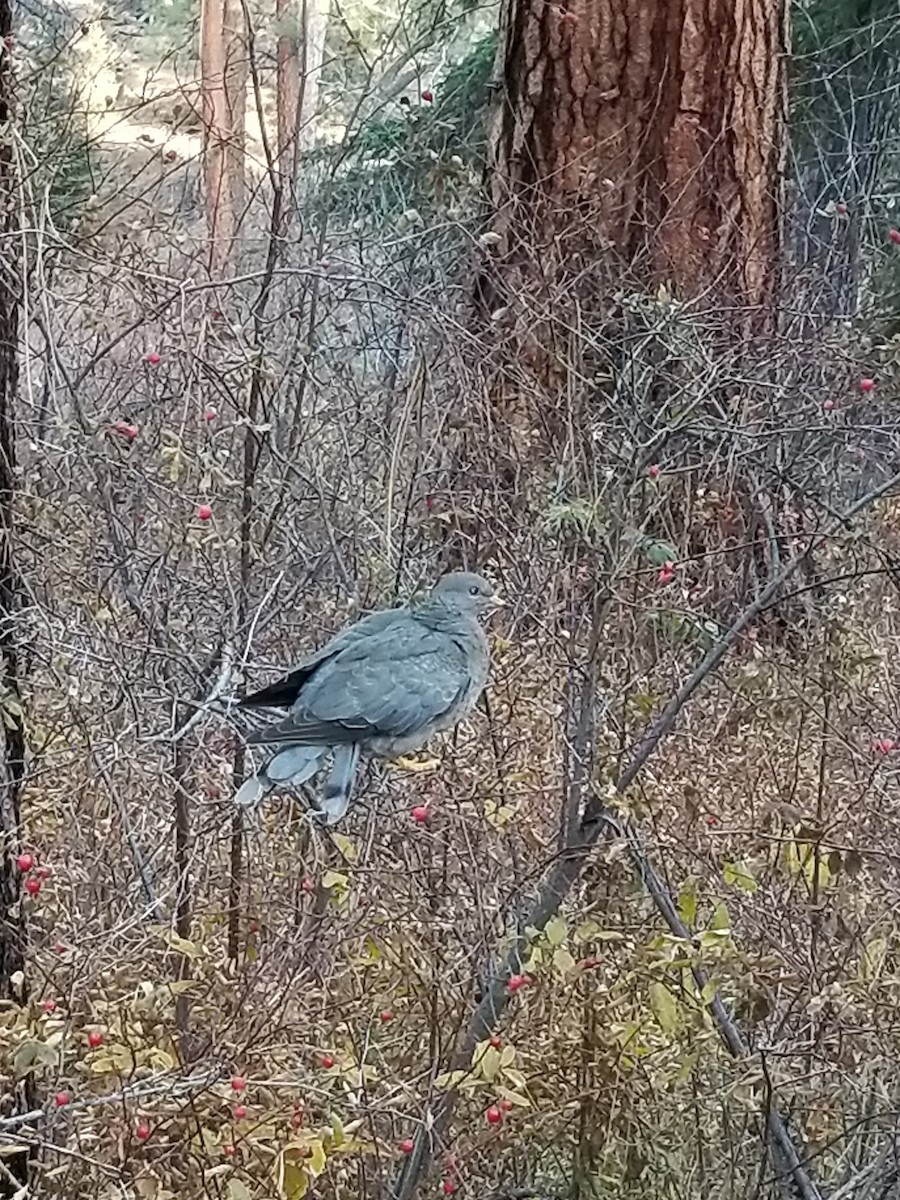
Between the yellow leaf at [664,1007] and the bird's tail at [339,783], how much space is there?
67cm

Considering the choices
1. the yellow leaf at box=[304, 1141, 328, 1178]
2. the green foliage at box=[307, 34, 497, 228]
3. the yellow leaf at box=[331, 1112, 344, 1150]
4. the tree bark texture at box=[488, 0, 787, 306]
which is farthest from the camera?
the tree bark texture at box=[488, 0, 787, 306]

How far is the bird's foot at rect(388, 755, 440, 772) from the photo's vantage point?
113 inches

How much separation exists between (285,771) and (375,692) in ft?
0.90

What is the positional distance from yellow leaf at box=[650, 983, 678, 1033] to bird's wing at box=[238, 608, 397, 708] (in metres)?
0.89

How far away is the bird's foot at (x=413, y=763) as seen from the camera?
2877 mm

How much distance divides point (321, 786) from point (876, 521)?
7.75 ft

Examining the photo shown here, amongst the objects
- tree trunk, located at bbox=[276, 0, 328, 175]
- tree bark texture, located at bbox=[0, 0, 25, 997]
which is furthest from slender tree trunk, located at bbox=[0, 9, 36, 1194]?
tree trunk, located at bbox=[276, 0, 328, 175]

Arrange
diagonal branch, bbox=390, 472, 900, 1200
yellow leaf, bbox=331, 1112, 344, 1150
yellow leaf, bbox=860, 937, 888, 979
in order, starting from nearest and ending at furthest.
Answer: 1. yellow leaf, bbox=331, 1112, 344, 1150
2. diagonal branch, bbox=390, 472, 900, 1200
3. yellow leaf, bbox=860, 937, 888, 979

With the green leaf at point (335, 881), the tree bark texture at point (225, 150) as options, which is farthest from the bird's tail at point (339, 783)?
the tree bark texture at point (225, 150)

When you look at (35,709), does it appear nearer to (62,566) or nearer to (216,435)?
(62,566)

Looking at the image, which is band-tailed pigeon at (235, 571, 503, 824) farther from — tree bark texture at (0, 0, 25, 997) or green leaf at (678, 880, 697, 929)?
green leaf at (678, 880, 697, 929)

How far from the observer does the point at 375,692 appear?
9.64ft

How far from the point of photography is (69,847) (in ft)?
10.4

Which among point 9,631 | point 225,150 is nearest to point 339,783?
point 9,631
